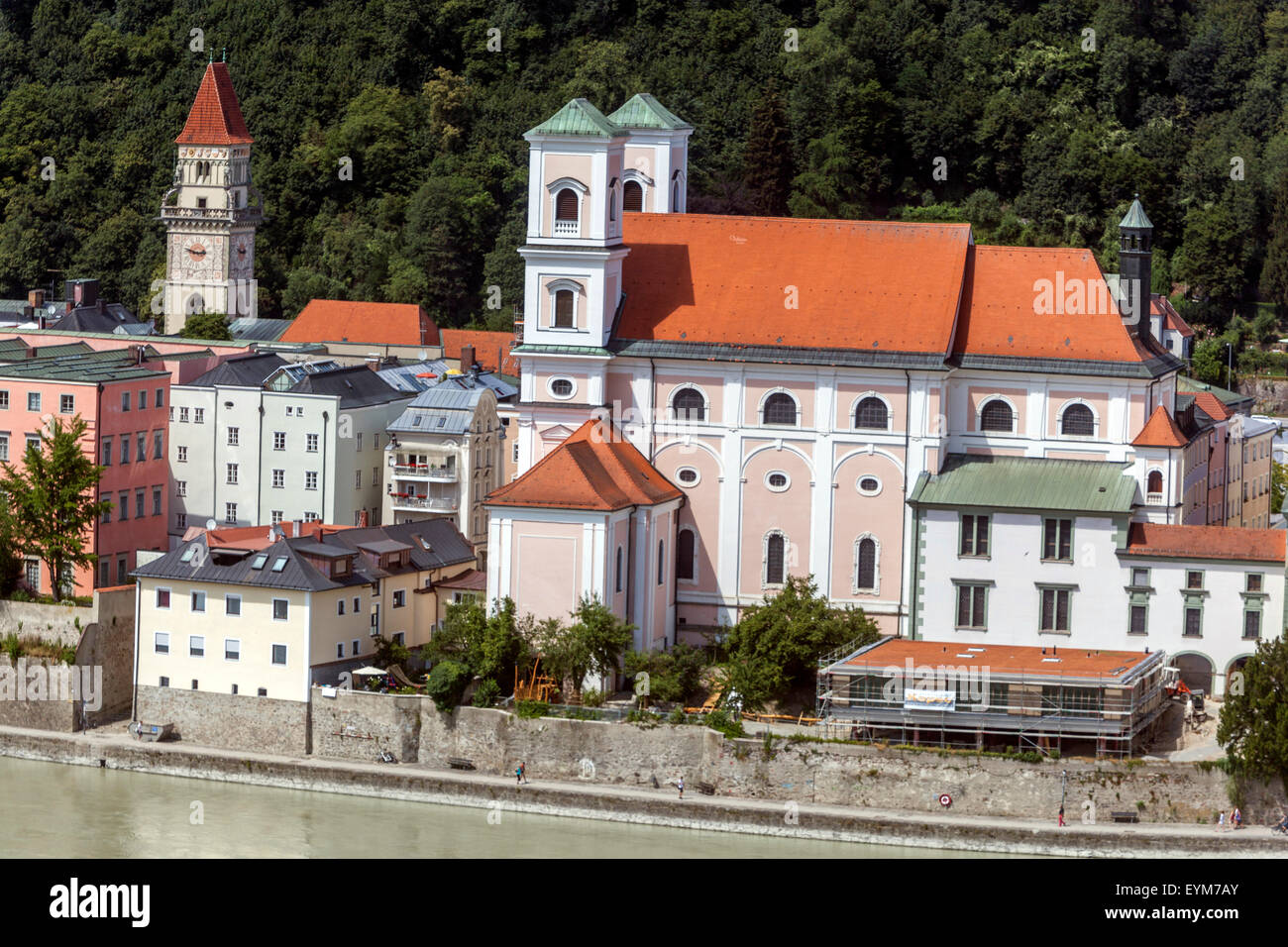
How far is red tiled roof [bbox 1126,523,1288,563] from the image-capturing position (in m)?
61.9

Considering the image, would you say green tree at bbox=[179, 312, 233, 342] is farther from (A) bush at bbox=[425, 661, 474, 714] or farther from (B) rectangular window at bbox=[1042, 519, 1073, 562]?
(B) rectangular window at bbox=[1042, 519, 1073, 562]

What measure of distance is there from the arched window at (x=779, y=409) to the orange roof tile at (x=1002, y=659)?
235 inches

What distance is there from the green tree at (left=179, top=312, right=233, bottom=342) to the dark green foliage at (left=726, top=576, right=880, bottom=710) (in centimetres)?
3739

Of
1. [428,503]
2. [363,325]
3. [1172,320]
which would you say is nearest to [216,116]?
[363,325]

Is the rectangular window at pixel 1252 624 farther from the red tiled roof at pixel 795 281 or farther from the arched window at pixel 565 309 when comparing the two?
the arched window at pixel 565 309

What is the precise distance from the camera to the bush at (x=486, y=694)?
61.7 m

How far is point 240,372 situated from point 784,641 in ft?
68.0

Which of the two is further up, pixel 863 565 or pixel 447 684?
pixel 863 565

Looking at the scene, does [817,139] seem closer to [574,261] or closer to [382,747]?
[574,261]

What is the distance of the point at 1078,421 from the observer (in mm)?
66062

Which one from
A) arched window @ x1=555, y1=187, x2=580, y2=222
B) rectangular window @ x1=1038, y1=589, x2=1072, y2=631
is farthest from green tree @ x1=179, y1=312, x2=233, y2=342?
rectangular window @ x1=1038, y1=589, x2=1072, y2=631

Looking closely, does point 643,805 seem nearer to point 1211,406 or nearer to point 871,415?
point 871,415

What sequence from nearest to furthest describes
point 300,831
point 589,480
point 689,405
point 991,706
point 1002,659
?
point 300,831
point 991,706
point 1002,659
point 589,480
point 689,405

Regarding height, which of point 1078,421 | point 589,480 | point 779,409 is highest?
point 779,409
